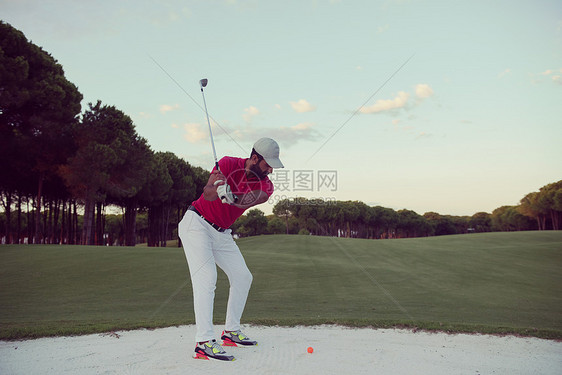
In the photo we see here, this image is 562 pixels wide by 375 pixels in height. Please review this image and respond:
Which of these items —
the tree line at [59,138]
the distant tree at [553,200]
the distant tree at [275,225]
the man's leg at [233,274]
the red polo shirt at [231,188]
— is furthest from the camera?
the distant tree at [275,225]

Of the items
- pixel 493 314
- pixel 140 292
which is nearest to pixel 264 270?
pixel 140 292

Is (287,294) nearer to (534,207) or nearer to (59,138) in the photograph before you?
(59,138)

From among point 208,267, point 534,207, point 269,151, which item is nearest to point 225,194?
point 269,151

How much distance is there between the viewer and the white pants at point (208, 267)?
5.20 m

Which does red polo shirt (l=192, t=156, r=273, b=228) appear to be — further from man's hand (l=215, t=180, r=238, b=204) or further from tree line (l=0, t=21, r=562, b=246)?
tree line (l=0, t=21, r=562, b=246)

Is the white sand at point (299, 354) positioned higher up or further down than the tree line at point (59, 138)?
A: further down

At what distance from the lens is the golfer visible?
5.14m

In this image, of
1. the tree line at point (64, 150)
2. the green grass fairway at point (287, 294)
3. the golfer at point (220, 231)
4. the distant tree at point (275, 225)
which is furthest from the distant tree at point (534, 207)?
the golfer at point (220, 231)

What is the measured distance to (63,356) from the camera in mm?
5348

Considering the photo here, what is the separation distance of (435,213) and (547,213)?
55.9 metres

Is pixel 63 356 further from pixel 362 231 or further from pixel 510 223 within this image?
pixel 510 223

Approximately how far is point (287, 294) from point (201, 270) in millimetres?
7008

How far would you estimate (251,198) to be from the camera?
5.34 m

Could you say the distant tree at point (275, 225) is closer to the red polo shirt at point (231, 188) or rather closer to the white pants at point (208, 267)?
the white pants at point (208, 267)
